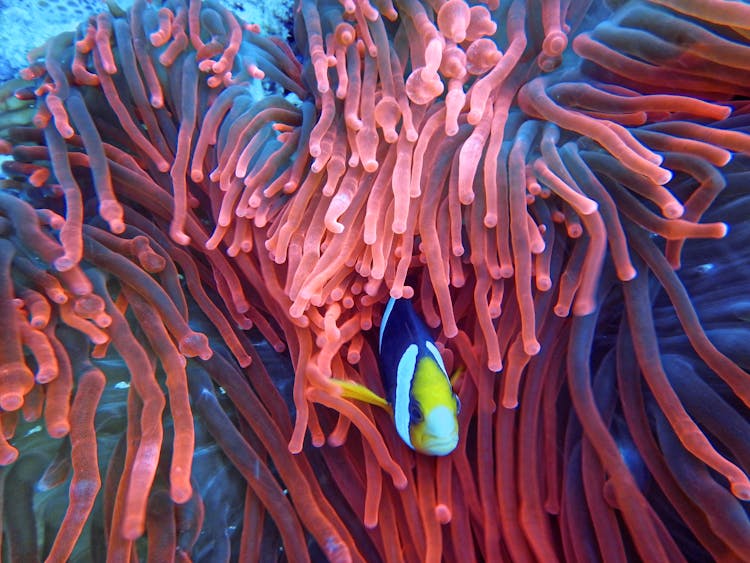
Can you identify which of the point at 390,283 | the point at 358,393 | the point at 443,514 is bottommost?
the point at 443,514

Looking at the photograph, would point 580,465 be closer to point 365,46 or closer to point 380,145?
point 380,145

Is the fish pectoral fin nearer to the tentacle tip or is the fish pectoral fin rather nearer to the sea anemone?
Answer: the sea anemone

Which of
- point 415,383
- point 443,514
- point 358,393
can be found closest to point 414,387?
point 415,383

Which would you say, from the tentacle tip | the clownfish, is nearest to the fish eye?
the clownfish

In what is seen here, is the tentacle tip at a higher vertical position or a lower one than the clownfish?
lower

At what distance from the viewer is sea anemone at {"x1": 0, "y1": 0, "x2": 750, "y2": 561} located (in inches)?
33.3

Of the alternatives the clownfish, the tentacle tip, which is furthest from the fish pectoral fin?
the tentacle tip

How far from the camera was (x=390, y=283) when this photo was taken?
3.21 feet

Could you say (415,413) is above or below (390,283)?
below

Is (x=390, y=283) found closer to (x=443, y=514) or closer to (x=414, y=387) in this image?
(x=414, y=387)

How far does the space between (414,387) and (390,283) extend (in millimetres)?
208

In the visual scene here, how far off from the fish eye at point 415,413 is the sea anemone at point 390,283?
8 centimetres

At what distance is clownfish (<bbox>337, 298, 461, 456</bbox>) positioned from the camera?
93 centimetres

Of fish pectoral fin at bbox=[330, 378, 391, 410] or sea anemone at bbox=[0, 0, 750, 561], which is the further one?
fish pectoral fin at bbox=[330, 378, 391, 410]
